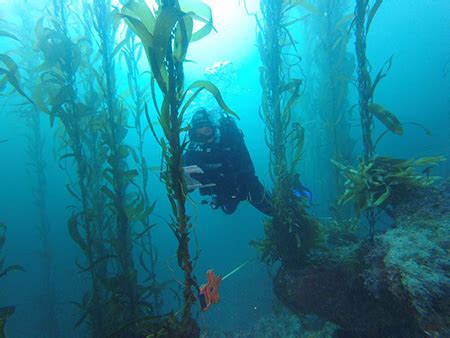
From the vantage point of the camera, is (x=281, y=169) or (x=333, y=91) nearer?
(x=281, y=169)

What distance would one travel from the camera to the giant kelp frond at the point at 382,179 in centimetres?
334

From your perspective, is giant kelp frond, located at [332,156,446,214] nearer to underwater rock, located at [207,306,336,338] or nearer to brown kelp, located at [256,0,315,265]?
brown kelp, located at [256,0,315,265]

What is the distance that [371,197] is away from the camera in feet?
10.8

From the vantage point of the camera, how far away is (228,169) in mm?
4539

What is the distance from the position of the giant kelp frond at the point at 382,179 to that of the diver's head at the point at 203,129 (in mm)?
2276

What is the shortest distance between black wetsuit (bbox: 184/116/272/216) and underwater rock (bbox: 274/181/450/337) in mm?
1366

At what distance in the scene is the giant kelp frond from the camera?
3.34m

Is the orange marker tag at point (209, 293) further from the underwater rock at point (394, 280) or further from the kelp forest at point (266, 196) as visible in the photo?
the underwater rock at point (394, 280)

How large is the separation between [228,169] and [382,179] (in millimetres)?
2371

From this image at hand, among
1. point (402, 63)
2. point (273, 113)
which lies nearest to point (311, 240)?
point (273, 113)

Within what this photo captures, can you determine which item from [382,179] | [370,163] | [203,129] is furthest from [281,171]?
[203,129]

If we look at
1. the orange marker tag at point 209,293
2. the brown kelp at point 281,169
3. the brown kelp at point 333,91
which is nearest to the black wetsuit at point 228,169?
the brown kelp at point 281,169

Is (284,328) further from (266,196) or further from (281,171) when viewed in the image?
(281,171)

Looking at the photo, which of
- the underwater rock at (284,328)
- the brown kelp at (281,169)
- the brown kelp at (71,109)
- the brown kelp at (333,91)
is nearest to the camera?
the brown kelp at (71,109)
